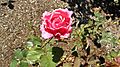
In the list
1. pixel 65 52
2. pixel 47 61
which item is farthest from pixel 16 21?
pixel 47 61

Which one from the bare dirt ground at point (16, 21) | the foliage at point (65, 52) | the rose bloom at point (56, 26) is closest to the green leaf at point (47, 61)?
the foliage at point (65, 52)

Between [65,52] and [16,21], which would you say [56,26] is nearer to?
[65,52]

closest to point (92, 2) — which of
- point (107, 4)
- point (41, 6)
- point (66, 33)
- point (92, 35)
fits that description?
point (107, 4)

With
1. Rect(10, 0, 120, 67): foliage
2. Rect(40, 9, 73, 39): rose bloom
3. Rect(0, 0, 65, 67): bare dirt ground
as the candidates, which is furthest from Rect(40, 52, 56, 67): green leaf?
Rect(0, 0, 65, 67): bare dirt ground

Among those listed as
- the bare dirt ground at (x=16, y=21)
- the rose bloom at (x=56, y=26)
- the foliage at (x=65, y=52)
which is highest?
the rose bloom at (x=56, y=26)

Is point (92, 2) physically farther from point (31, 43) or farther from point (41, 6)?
point (31, 43)

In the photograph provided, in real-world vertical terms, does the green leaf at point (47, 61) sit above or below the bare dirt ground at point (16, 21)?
above

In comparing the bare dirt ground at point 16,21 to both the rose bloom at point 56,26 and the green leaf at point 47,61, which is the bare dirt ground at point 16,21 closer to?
the green leaf at point 47,61

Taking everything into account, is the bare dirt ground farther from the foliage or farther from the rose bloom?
the rose bloom
